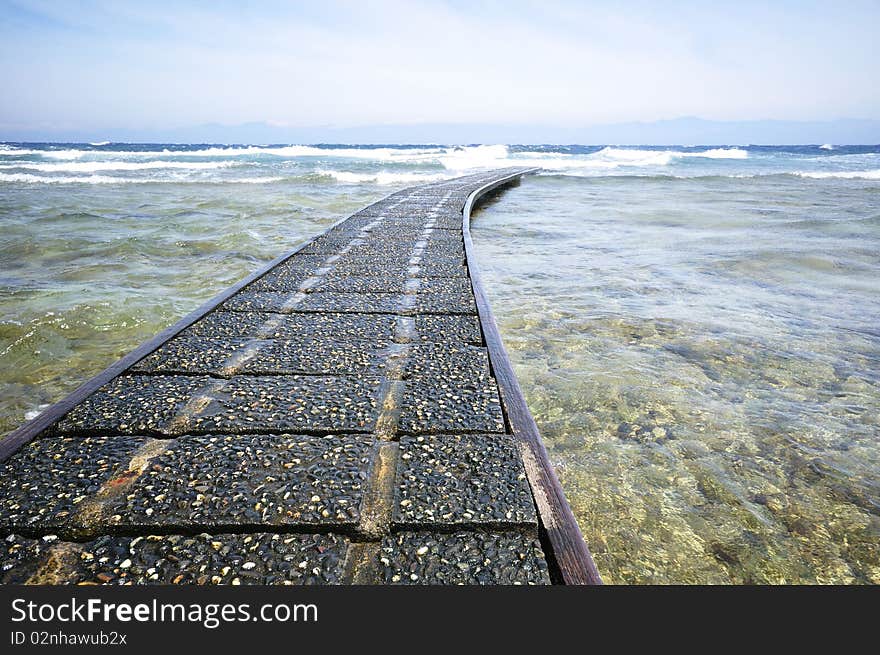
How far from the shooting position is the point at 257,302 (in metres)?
4.30

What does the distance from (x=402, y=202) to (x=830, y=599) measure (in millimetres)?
11638

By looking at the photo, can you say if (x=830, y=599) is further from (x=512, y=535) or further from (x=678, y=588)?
(x=512, y=535)

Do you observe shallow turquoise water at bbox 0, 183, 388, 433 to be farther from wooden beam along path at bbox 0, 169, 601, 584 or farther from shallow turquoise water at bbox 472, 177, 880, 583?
shallow turquoise water at bbox 472, 177, 880, 583

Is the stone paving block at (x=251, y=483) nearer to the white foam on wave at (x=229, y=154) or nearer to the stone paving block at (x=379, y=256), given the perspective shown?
the stone paving block at (x=379, y=256)

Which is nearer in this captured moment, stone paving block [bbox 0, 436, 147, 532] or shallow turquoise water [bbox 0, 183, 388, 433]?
stone paving block [bbox 0, 436, 147, 532]

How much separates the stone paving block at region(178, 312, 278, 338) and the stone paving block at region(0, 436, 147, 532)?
53.7 inches

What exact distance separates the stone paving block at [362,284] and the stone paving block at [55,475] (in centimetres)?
268

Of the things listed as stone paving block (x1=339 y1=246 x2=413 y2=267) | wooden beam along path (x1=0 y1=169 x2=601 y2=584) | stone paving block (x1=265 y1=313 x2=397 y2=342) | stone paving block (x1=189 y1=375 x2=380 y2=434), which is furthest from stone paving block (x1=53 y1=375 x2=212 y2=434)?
stone paving block (x1=339 y1=246 x2=413 y2=267)

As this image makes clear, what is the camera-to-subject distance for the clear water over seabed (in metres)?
2.21

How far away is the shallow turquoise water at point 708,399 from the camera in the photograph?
212 centimetres

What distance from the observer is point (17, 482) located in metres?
1.93

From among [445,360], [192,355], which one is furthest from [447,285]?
[192,355]

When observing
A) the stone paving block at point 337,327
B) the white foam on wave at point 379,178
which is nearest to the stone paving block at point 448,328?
the stone paving block at point 337,327

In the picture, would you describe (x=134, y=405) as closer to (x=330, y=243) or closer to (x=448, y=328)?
(x=448, y=328)
